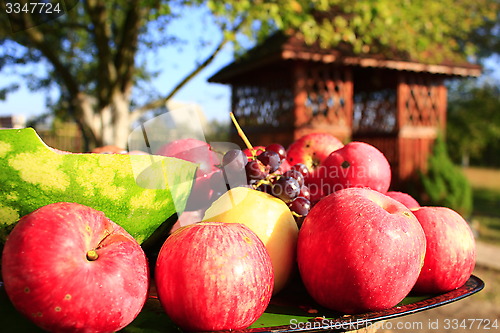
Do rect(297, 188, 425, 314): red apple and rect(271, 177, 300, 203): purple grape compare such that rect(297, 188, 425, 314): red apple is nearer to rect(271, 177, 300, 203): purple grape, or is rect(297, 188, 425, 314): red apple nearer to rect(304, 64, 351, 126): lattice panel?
rect(271, 177, 300, 203): purple grape

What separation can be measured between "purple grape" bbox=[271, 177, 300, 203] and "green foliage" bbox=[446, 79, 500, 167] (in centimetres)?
2055

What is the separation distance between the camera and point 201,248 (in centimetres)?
90

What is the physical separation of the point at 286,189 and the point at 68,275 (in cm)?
64

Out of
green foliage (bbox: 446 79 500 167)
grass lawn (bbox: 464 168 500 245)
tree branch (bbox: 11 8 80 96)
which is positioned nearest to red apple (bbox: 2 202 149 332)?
tree branch (bbox: 11 8 80 96)

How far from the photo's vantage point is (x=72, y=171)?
0.97 metres

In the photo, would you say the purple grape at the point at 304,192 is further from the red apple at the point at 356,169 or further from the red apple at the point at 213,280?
the red apple at the point at 213,280

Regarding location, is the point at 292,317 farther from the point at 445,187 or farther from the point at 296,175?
the point at 445,187

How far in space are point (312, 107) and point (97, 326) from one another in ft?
31.2

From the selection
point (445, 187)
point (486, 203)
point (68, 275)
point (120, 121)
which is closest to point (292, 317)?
point (68, 275)

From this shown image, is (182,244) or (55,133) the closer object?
(182,244)

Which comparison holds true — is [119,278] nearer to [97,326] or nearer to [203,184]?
[97,326]

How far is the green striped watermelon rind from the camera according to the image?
95cm

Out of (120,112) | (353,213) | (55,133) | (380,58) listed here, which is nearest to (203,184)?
(353,213)

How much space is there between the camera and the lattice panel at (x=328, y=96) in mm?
9828
